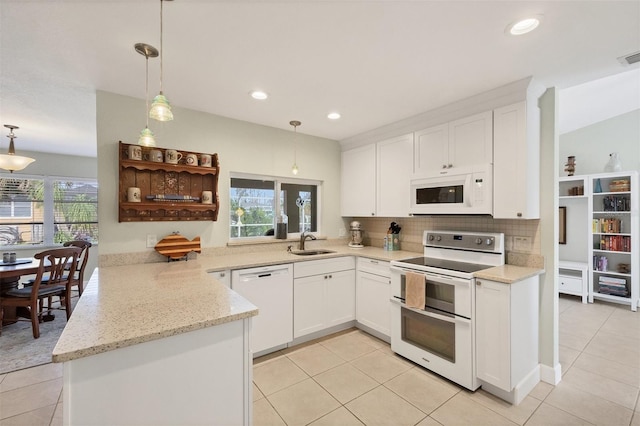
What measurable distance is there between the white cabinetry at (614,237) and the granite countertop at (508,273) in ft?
10.8

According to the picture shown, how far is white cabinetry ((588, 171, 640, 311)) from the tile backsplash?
3098 millimetres

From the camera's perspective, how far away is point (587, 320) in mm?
3654

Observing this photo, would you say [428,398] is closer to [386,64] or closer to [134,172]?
[386,64]

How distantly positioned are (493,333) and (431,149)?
1.77 meters

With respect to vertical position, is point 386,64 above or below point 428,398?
above

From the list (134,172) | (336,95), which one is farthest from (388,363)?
(134,172)

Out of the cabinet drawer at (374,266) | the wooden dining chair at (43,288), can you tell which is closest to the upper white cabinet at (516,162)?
the cabinet drawer at (374,266)

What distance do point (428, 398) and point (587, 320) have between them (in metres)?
3.07

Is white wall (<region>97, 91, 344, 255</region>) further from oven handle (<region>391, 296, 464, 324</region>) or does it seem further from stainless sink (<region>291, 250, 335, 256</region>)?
oven handle (<region>391, 296, 464, 324</region>)

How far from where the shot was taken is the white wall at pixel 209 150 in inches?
97.0

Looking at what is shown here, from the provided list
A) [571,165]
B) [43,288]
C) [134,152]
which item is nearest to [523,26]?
[134,152]

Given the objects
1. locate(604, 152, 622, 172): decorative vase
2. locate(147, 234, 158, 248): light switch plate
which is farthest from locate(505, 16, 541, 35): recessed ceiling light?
locate(604, 152, 622, 172): decorative vase

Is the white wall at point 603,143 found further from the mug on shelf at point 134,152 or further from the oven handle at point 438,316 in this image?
the mug on shelf at point 134,152

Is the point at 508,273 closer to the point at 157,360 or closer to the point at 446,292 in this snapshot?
the point at 446,292
